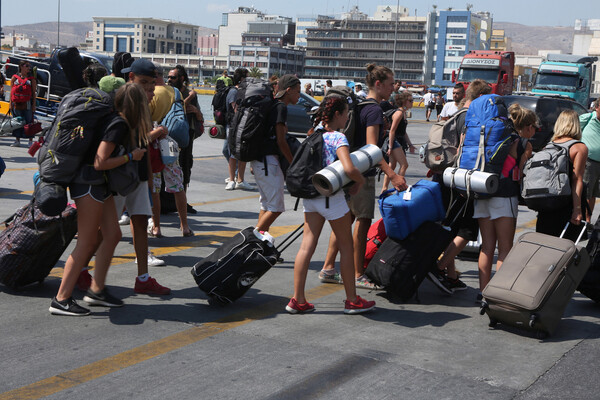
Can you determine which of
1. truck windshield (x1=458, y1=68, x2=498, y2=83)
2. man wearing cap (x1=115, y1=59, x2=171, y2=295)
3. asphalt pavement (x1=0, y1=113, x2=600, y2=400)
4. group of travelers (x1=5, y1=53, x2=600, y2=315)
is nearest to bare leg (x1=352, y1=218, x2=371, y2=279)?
group of travelers (x1=5, y1=53, x2=600, y2=315)

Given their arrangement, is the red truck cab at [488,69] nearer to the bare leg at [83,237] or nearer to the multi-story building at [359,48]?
the bare leg at [83,237]

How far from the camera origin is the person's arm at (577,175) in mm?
6031

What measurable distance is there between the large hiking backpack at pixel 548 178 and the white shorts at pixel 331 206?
1.55 meters

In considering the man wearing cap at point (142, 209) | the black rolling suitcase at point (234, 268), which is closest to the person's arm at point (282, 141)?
the man wearing cap at point (142, 209)

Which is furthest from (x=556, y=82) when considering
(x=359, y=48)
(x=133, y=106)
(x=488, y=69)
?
(x=359, y=48)

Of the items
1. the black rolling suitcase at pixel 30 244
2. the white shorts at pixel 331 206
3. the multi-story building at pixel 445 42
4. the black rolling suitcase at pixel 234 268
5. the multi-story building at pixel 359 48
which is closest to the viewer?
the white shorts at pixel 331 206

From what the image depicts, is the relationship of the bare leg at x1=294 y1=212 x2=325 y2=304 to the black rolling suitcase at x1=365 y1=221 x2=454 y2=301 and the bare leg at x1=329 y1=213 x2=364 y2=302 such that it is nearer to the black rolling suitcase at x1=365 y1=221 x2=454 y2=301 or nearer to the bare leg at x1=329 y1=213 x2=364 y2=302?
the bare leg at x1=329 y1=213 x2=364 y2=302

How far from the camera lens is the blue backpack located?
305 inches

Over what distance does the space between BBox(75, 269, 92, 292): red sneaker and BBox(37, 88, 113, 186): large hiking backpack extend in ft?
3.81

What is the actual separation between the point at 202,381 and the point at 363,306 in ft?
6.01

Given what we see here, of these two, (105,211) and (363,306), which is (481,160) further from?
(105,211)

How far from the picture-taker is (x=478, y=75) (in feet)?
126

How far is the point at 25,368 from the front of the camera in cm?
437

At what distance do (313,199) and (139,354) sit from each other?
172cm
